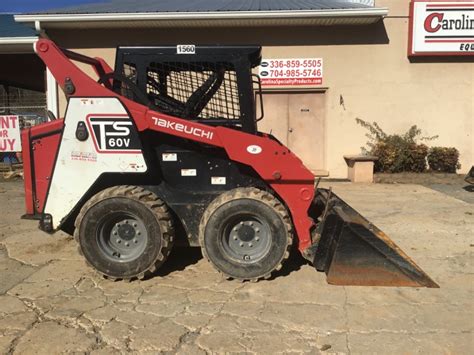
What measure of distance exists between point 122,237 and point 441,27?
411 inches

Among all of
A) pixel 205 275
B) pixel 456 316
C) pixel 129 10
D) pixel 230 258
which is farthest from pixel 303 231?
pixel 129 10

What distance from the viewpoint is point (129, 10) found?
40.3 feet

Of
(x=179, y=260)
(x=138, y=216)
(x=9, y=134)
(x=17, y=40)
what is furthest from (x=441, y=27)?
(x=9, y=134)

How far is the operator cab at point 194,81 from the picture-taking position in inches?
195

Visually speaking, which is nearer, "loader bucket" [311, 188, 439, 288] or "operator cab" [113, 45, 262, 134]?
"loader bucket" [311, 188, 439, 288]

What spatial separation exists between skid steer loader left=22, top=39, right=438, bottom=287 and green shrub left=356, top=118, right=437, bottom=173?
7452mm

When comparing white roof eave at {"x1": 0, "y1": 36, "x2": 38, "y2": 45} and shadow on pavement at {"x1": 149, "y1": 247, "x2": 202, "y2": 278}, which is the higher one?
white roof eave at {"x1": 0, "y1": 36, "x2": 38, "y2": 45}

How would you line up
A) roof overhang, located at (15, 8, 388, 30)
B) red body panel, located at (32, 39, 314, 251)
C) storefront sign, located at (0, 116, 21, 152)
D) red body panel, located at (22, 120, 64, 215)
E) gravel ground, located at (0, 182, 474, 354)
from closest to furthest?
gravel ground, located at (0, 182, 474, 354) < red body panel, located at (32, 39, 314, 251) < red body panel, located at (22, 120, 64, 215) < roof overhang, located at (15, 8, 388, 30) < storefront sign, located at (0, 116, 21, 152)

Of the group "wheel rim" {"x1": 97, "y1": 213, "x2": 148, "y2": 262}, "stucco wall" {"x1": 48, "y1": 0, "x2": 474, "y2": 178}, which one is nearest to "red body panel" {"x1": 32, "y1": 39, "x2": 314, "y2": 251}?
"wheel rim" {"x1": 97, "y1": 213, "x2": 148, "y2": 262}

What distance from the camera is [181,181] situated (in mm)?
5121

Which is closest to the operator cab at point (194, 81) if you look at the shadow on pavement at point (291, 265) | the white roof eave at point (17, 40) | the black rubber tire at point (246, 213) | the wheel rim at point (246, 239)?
the black rubber tire at point (246, 213)

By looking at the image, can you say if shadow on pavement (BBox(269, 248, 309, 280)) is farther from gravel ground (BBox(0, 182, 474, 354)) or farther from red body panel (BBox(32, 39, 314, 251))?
red body panel (BBox(32, 39, 314, 251))

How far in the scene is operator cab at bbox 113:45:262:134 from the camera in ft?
16.3

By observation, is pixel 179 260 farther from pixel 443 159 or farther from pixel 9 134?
pixel 9 134
